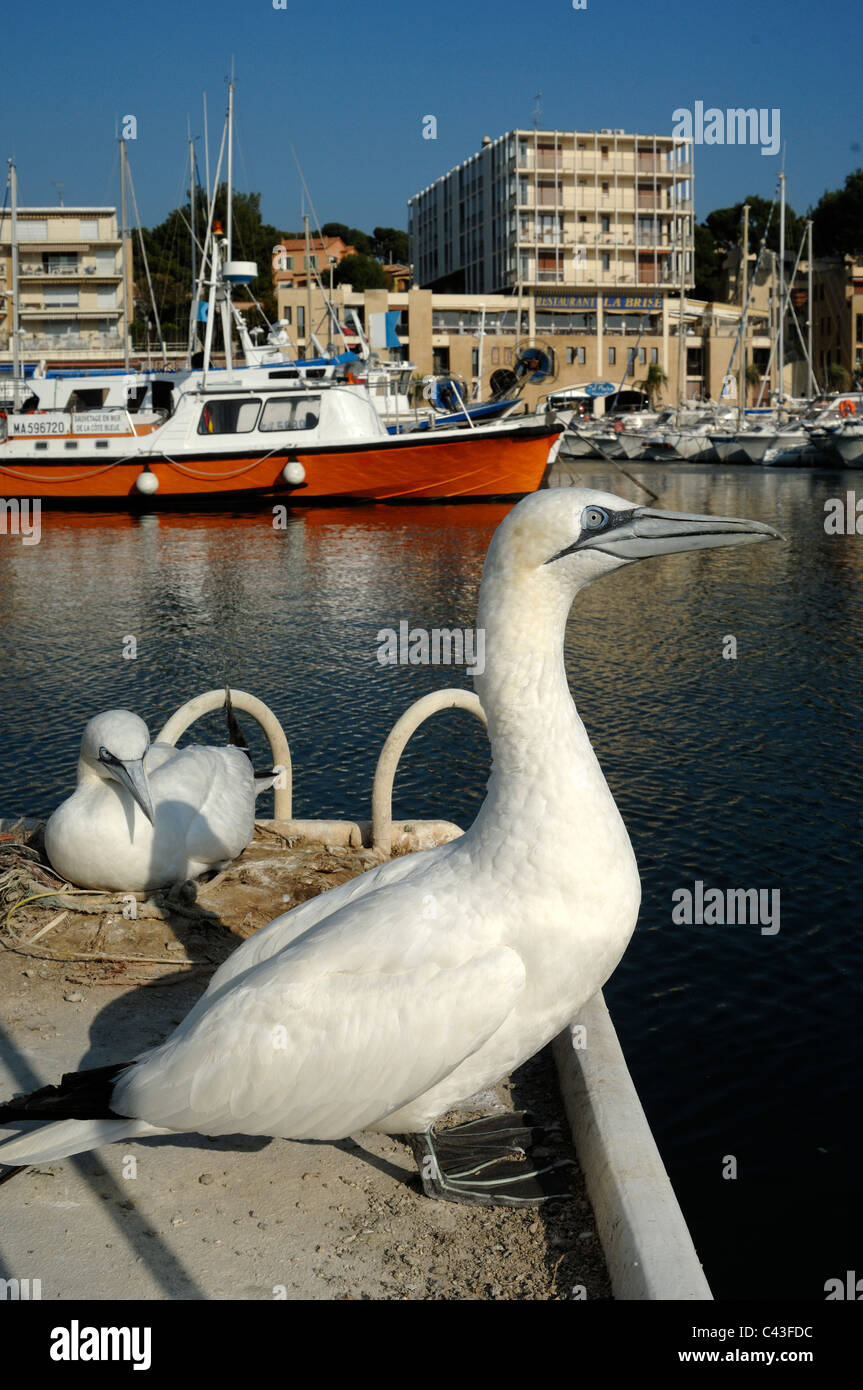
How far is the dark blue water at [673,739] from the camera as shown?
17.9 ft

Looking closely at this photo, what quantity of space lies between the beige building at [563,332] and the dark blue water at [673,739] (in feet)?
198

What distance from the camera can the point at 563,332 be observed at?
301 feet

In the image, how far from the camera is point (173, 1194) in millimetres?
3785

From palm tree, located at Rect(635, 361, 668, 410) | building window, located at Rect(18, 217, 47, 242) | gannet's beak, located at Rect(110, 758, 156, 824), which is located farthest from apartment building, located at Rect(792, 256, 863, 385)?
gannet's beak, located at Rect(110, 758, 156, 824)

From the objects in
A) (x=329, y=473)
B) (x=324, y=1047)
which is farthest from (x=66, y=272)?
(x=324, y=1047)

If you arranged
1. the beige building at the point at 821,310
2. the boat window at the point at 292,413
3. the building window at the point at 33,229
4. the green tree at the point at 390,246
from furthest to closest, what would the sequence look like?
the green tree at the point at 390,246 < the beige building at the point at 821,310 < the building window at the point at 33,229 < the boat window at the point at 292,413

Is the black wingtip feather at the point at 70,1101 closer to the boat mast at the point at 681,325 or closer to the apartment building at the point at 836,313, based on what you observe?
the boat mast at the point at 681,325

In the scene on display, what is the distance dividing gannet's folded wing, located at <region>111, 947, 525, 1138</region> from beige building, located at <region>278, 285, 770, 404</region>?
267 ft

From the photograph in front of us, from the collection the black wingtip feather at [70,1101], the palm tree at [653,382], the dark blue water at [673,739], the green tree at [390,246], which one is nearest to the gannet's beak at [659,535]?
the black wingtip feather at [70,1101]

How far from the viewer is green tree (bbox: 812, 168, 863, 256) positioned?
10019cm

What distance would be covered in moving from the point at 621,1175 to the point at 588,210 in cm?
9832
